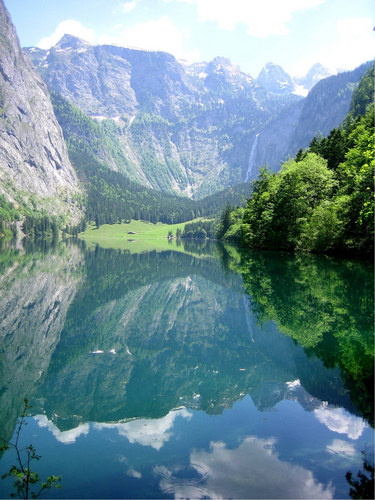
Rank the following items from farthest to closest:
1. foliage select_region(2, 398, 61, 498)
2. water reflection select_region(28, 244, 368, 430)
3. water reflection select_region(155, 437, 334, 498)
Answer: water reflection select_region(28, 244, 368, 430) → foliage select_region(2, 398, 61, 498) → water reflection select_region(155, 437, 334, 498)

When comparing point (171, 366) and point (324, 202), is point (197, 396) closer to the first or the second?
point (171, 366)

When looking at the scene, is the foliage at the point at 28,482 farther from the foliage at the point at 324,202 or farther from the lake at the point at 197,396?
the foliage at the point at 324,202

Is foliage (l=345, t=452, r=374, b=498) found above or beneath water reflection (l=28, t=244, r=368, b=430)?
above

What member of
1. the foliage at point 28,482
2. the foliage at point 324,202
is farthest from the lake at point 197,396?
the foliage at point 324,202

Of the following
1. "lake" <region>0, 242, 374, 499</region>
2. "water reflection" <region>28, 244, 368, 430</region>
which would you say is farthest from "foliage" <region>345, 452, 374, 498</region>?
"water reflection" <region>28, 244, 368, 430</region>

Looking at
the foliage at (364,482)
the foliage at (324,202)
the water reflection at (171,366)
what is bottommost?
the water reflection at (171,366)

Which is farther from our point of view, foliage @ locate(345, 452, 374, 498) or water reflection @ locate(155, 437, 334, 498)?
water reflection @ locate(155, 437, 334, 498)

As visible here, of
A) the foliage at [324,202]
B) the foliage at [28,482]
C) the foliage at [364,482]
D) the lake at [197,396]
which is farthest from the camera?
the foliage at [324,202]

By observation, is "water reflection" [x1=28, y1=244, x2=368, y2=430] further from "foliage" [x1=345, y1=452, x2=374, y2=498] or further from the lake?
"foliage" [x1=345, y1=452, x2=374, y2=498]
